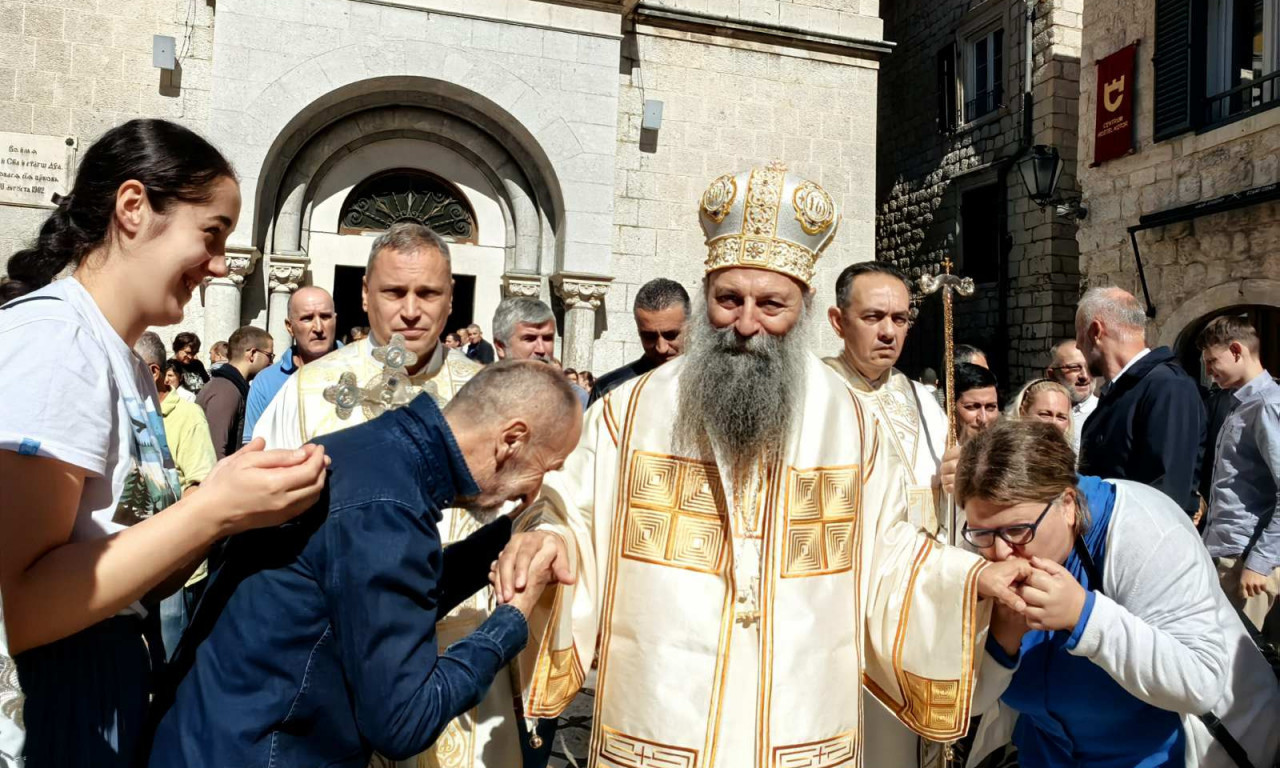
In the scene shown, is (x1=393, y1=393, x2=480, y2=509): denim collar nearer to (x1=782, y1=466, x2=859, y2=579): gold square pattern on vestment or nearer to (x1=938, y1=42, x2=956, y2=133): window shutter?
(x1=782, y1=466, x2=859, y2=579): gold square pattern on vestment

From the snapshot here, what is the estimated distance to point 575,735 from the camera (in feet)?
14.2

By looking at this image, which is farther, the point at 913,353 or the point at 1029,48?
the point at 913,353

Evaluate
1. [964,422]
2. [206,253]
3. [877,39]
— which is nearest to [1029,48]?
[877,39]

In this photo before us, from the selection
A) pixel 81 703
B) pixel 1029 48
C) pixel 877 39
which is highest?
pixel 1029 48

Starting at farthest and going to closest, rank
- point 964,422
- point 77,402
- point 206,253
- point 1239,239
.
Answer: point 1239,239, point 964,422, point 206,253, point 77,402

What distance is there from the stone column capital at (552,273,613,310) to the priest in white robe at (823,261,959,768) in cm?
589

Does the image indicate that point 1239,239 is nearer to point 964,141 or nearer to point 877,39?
point 877,39

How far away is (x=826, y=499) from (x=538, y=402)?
90 centimetres

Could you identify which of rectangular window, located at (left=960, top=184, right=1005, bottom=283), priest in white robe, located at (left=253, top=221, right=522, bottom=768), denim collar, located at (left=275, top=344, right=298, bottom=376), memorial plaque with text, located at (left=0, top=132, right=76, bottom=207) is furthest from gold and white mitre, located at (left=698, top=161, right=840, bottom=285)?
rectangular window, located at (left=960, top=184, right=1005, bottom=283)

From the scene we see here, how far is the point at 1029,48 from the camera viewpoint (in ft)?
44.7

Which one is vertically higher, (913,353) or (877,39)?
(877,39)

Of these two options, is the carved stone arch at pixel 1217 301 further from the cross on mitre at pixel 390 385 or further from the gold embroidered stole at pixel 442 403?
the cross on mitre at pixel 390 385

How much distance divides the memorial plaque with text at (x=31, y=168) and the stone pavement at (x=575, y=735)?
6.89 metres

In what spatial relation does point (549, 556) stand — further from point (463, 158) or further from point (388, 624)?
point (463, 158)
